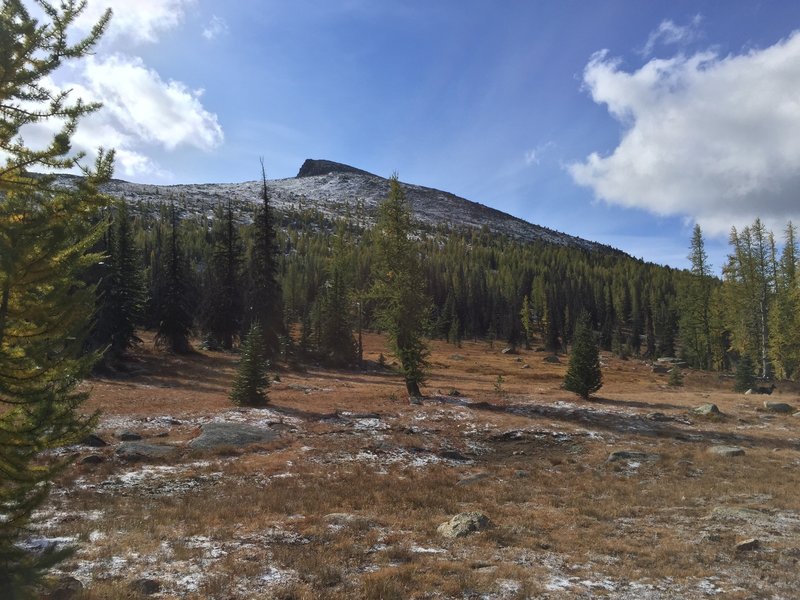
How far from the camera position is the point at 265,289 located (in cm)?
4428

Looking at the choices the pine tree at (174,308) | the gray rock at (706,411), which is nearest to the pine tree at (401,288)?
the gray rock at (706,411)

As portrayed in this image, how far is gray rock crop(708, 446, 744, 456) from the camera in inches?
774

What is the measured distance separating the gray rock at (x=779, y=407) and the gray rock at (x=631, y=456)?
15.3 m

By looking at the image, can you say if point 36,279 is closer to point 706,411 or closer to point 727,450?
point 727,450

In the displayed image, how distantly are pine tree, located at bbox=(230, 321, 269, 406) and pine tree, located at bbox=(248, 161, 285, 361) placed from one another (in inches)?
669

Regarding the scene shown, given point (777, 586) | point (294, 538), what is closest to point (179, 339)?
point (294, 538)

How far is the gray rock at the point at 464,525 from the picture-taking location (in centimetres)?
1127

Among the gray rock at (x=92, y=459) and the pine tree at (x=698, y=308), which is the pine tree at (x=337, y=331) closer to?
the gray rock at (x=92, y=459)

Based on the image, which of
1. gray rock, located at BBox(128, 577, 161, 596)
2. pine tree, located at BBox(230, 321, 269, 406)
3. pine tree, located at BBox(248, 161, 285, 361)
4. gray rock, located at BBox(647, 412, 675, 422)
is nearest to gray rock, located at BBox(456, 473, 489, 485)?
gray rock, located at BBox(128, 577, 161, 596)

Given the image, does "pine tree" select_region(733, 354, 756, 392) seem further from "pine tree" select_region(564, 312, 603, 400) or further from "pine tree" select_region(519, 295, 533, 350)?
"pine tree" select_region(519, 295, 533, 350)

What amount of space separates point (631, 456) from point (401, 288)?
14.8 m

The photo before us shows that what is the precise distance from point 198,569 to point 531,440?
16.6 meters

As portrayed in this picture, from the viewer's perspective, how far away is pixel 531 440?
22125mm

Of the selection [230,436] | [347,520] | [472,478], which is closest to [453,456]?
[472,478]
